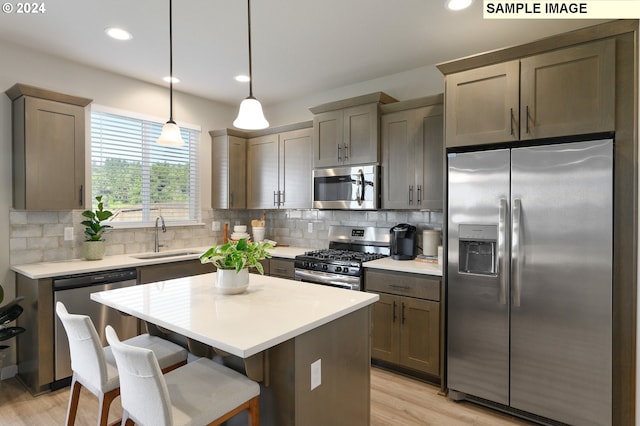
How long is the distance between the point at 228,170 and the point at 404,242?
2.31 meters

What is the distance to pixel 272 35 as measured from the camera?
2.87 metres

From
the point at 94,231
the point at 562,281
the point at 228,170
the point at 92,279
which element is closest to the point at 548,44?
the point at 562,281

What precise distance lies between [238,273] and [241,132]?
9.66 feet

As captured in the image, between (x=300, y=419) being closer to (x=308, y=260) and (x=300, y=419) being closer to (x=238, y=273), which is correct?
(x=238, y=273)

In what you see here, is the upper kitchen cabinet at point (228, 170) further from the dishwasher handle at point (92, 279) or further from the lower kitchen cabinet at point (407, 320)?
the lower kitchen cabinet at point (407, 320)

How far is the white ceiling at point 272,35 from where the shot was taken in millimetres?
2479

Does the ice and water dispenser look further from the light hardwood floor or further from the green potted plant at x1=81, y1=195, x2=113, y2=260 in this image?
the green potted plant at x1=81, y1=195, x2=113, y2=260

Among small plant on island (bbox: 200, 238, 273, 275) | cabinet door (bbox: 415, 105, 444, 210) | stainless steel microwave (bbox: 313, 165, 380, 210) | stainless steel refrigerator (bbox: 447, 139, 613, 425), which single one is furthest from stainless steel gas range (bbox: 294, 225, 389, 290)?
A: small plant on island (bbox: 200, 238, 273, 275)

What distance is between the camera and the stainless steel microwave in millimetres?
3479

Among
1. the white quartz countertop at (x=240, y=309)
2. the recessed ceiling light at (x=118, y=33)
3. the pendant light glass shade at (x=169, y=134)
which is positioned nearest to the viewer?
the white quartz countertop at (x=240, y=309)

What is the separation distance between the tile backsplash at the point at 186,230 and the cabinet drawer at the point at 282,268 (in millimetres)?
620

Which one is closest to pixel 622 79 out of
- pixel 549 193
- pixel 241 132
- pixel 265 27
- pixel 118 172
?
pixel 549 193

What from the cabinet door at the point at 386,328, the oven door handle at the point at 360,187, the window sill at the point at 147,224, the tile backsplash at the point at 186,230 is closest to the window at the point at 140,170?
the window sill at the point at 147,224

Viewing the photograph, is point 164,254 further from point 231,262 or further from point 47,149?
point 231,262
